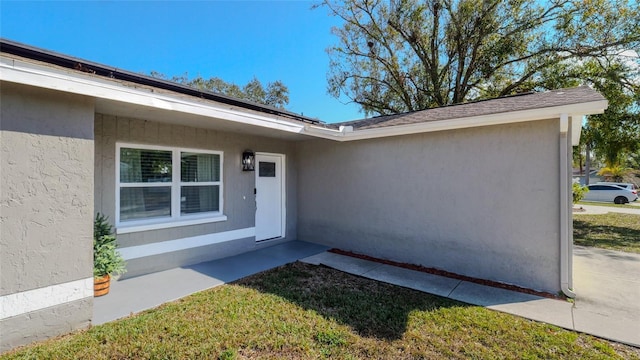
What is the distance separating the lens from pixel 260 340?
334 centimetres

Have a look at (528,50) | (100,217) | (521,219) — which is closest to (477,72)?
(528,50)

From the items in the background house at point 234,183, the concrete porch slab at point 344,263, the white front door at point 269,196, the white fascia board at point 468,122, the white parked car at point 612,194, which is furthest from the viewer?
the white parked car at point 612,194

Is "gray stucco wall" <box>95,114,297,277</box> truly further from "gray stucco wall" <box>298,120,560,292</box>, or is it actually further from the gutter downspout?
the gutter downspout

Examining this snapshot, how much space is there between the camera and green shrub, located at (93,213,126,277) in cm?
432

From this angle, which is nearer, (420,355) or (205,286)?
(420,355)

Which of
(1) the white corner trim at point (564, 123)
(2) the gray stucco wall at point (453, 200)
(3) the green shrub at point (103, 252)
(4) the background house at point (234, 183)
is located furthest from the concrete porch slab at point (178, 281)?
(1) the white corner trim at point (564, 123)

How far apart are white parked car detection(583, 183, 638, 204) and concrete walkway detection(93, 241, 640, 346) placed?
2112cm

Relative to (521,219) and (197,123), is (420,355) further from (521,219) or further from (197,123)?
(197,123)

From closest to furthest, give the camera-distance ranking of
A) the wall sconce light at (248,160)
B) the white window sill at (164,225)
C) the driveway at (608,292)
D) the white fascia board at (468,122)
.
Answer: the driveway at (608,292)
the white fascia board at (468,122)
the white window sill at (164,225)
the wall sconce light at (248,160)

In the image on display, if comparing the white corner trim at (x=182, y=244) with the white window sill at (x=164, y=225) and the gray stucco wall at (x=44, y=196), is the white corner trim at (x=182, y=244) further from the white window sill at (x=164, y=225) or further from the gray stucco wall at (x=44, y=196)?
the gray stucco wall at (x=44, y=196)

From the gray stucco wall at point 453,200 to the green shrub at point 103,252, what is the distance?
4780 mm

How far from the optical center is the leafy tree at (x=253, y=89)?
25.9m

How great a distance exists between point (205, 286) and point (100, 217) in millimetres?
2077

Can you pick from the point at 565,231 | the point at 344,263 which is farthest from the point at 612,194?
the point at 344,263
